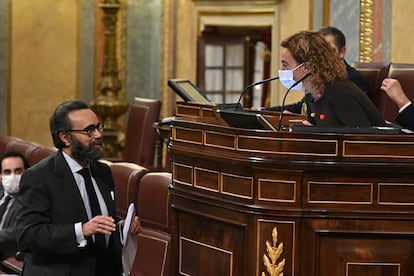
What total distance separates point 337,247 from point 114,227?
0.82m

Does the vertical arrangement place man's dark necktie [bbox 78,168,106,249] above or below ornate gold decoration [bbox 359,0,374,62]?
below

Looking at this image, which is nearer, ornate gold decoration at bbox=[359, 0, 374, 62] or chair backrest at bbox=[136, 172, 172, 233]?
chair backrest at bbox=[136, 172, 172, 233]

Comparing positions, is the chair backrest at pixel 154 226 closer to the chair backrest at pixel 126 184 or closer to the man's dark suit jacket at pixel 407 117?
the chair backrest at pixel 126 184

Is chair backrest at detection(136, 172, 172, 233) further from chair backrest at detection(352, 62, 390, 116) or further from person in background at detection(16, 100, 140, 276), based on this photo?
chair backrest at detection(352, 62, 390, 116)

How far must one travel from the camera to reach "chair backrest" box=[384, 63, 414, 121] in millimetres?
5743

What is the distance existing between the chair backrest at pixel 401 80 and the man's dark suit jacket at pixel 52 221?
2173mm

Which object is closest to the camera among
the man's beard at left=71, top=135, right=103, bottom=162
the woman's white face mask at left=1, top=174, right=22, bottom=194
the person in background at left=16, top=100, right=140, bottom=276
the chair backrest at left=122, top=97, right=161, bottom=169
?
the person in background at left=16, top=100, right=140, bottom=276

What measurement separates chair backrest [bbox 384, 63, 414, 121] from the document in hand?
1.93 m

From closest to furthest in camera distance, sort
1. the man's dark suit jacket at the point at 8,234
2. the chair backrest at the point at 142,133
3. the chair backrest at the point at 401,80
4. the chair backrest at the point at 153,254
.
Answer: the chair backrest at the point at 153,254 → the chair backrest at the point at 401,80 → the man's dark suit jacket at the point at 8,234 → the chair backrest at the point at 142,133

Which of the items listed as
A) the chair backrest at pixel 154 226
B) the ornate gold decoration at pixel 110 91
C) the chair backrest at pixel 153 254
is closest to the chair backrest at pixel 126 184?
the chair backrest at pixel 154 226

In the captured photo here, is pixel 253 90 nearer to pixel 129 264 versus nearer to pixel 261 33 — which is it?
pixel 261 33

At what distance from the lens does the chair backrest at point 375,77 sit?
591 cm

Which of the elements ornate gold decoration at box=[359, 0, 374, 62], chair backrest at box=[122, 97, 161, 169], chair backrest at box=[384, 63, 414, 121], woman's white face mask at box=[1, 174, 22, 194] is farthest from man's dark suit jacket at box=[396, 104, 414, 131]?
chair backrest at box=[122, 97, 161, 169]

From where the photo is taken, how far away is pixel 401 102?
15.0 feet
